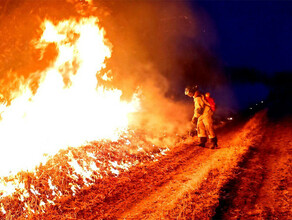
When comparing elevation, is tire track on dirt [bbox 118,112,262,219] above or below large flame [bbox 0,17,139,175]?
below

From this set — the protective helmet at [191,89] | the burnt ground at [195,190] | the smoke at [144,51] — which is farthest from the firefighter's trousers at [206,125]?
the smoke at [144,51]

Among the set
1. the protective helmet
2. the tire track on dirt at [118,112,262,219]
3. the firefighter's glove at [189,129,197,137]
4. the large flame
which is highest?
the large flame

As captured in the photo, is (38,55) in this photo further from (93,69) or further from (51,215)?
(51,215)

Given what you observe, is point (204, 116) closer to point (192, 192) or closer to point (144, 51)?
point (192, 192)

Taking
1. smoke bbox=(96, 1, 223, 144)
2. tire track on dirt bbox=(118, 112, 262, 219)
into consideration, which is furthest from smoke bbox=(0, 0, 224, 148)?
tire track on dirt bbox=(118, 112, 262, 219)

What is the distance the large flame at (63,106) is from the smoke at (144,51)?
16.8 inches

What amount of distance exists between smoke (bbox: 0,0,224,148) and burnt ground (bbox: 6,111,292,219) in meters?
3.29

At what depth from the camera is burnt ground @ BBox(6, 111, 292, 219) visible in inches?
188

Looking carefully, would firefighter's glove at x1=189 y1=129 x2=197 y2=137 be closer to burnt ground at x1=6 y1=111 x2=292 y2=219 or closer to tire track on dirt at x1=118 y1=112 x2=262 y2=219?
burnt ground at x1=6 y1=111 x2=292 y2=219

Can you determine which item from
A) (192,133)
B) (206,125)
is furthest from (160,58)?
(206,125)

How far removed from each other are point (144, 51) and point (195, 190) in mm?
14853

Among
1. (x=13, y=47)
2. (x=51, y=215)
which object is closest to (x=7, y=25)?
(x=13, y=47)

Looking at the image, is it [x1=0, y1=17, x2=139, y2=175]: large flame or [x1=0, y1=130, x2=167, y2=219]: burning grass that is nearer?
[x1=0, y1=130, x2=167, y2=219]: burning grass

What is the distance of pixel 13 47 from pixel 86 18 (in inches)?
124
